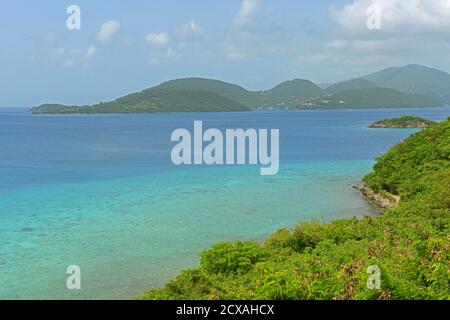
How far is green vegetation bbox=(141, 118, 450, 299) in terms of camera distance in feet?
24.9

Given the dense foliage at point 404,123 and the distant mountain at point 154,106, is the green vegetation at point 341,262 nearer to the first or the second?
the dense foliage at point 404,123

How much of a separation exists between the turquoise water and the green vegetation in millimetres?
4067

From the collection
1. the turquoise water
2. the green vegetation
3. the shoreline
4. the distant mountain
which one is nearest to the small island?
the turquoise water

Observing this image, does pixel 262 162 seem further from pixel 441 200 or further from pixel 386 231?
pixel 386 231

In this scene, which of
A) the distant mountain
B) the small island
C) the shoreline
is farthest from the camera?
the distant mountain

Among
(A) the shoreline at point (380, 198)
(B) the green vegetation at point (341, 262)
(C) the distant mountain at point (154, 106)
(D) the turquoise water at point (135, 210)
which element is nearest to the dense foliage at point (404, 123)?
(D) the turquoise water at point (135, 210)

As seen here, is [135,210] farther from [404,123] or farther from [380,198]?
[404,123]

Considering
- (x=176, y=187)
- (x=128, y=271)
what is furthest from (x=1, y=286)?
(x=176, y=187)

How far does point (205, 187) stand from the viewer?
115 ft

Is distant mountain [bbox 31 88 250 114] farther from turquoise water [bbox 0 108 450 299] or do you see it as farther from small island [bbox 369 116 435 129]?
turquoise water [bbox 0 108 450 299]

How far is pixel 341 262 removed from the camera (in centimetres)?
1136

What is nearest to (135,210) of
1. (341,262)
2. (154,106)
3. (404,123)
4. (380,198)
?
(380,198)

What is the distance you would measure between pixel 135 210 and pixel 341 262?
60.2ft

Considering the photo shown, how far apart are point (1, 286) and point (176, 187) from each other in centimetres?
1924
